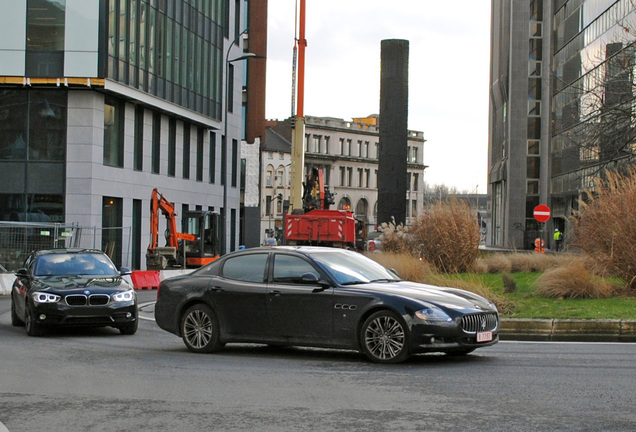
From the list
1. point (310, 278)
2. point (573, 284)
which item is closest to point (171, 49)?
point (573, 284)

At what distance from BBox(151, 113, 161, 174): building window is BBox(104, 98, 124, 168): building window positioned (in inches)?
163

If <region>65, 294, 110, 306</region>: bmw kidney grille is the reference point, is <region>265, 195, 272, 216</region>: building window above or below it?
above

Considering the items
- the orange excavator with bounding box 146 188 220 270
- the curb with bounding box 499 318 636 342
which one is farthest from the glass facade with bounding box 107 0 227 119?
the curb with bounding box 499 318 636 342

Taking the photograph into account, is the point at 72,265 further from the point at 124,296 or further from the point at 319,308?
the point at 319,308

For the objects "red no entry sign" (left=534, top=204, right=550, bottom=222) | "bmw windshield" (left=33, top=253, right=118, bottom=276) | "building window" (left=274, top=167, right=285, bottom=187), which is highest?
"building window" (left=274, top=167, right=285, bottom=187)

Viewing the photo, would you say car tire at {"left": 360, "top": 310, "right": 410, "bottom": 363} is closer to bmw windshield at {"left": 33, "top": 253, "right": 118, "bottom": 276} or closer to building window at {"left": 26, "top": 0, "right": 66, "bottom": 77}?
bmw windshield at {"left": 33, "top": 253, "right": 118, "bottom": 276}

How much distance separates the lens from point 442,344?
10844 millimetres

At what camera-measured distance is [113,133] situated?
3966cm

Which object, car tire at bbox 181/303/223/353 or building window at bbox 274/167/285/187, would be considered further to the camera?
building window at bbox 274/167/285/187

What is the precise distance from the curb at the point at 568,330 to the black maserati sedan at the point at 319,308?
3.42 m

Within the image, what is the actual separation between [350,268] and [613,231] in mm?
8787

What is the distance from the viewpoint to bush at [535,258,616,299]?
1836 centimetres

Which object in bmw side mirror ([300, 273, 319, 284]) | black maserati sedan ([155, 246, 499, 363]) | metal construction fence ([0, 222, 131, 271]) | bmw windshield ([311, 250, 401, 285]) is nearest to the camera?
black maserati sedan ([155, 246, 499, 363])

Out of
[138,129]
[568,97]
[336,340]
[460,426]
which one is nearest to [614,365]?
[336,340]
